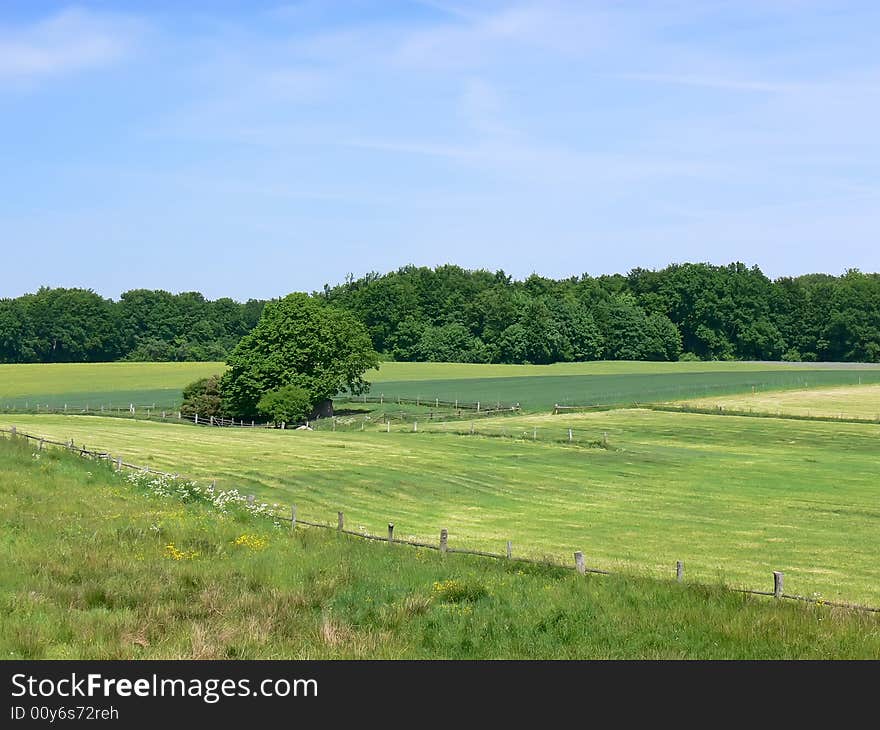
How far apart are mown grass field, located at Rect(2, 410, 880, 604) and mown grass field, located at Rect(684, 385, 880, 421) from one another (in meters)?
10.3

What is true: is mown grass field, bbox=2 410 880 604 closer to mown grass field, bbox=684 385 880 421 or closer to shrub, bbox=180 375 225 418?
mown grass field, bbox=684 385 880 421

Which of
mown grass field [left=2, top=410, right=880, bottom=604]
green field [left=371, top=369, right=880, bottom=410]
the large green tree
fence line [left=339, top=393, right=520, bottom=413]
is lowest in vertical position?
mown grass field [left=2, top=410, right=880, bottom=604]

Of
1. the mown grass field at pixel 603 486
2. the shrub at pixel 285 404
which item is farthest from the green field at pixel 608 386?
the mown grass field at pixel 603 486

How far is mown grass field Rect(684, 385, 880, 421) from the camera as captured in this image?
3910 inches

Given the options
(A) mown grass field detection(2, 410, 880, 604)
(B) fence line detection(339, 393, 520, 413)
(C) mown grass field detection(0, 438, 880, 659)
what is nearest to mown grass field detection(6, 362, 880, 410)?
(B) fence line detection(339, 393, 520, 413)

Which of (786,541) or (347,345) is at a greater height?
(347,345)

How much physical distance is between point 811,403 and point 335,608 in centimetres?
9728

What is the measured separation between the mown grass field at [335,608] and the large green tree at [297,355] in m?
76.5

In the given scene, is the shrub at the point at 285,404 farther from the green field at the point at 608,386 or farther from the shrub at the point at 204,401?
the green field at the point at 608,386

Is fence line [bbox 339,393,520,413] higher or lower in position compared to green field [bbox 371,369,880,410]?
lower
